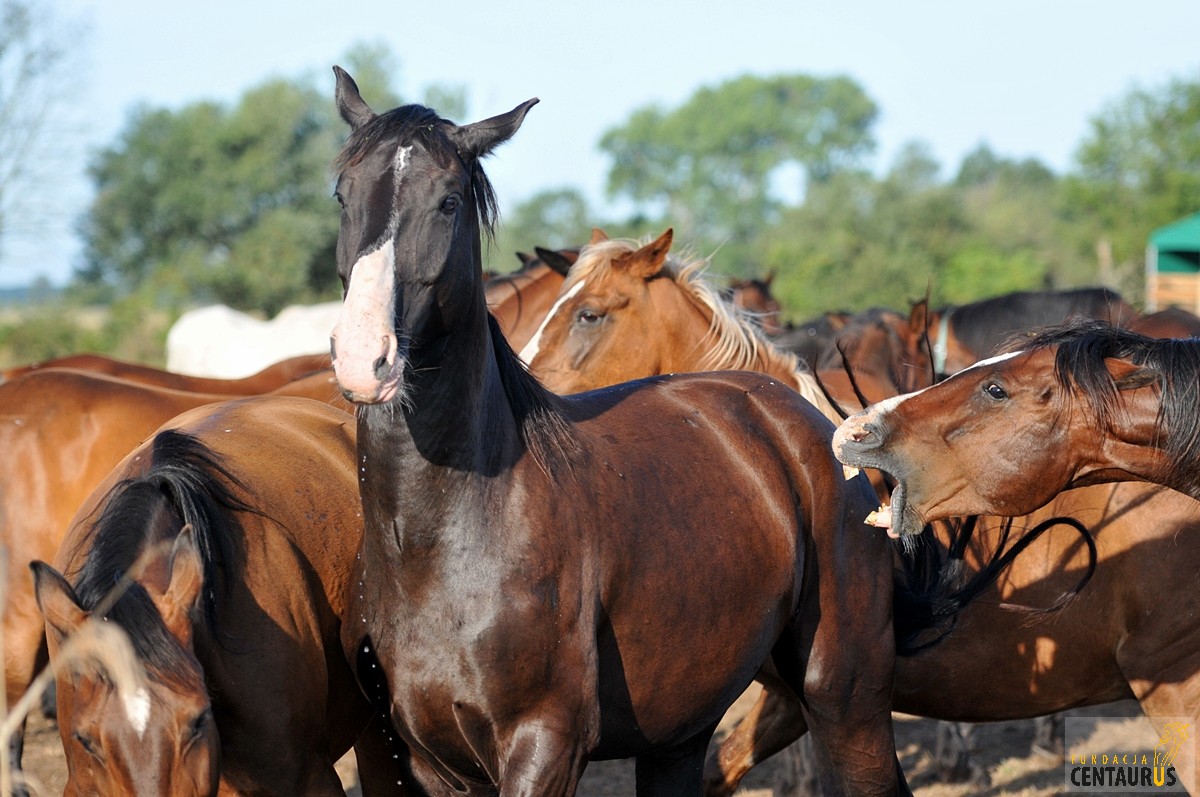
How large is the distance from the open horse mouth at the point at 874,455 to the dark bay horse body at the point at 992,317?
6352 mm

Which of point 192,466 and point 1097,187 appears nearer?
point 192,466

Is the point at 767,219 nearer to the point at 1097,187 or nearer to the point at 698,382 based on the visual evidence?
the point at 1097,187

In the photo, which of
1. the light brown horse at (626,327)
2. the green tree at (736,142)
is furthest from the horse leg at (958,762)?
the green tree at (736,142)

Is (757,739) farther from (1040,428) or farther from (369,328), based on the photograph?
(369,328)

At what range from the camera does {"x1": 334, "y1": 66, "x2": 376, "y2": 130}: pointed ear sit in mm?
2975

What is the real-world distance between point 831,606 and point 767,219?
201ft

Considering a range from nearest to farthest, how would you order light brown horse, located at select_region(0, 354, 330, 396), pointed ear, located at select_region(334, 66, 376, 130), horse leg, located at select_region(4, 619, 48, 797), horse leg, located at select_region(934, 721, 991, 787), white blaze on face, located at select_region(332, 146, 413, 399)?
white blaze on face, located at select_region(332, 146, 413, 399) → pointed ear, located at select_region(334, 66, 376, 130) → horse leg, located at select_region(4, 619, 48, 797) → horse leg, located at select_region(934, 721, 991, 787) → light brown horse, located at select_region(0, 354, 330, 396)

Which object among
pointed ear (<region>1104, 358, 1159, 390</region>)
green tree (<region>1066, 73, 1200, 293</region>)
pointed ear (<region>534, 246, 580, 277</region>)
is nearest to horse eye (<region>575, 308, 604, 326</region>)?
pointed ear (<region>534, 246, 580, 277</region>)

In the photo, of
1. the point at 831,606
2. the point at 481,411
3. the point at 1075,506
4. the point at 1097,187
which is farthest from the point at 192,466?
the point at 1097,187

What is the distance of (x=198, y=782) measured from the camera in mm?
2586

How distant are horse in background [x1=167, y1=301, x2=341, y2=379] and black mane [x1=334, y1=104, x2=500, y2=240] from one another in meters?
9.26

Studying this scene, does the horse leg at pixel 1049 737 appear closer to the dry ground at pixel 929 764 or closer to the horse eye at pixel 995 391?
the dry ground at pixel 929 764

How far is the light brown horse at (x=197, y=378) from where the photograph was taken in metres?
6.52

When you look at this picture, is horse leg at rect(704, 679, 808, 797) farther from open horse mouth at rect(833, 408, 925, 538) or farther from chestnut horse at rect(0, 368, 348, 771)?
chestnut horse at rect(0, 368, 348, 771)
